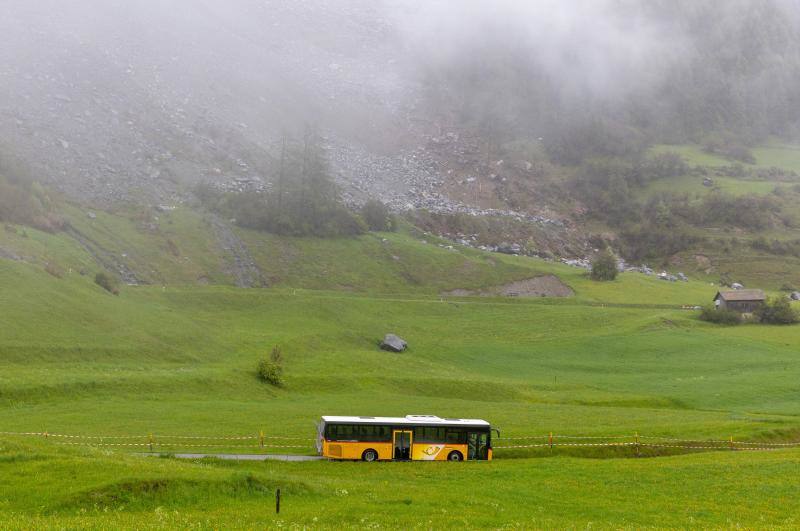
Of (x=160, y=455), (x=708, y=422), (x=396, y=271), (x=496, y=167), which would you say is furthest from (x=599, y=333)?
(x=496, y=167)

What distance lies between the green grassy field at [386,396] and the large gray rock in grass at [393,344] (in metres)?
2.24

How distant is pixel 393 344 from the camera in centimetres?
8438

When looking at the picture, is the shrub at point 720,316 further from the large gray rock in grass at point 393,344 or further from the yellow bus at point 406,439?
the yellow bus at point 406,439

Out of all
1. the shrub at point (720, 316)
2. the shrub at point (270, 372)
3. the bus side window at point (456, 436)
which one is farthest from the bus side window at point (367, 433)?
the shrub at point (720, 316)

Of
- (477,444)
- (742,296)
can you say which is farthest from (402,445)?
(742,296)

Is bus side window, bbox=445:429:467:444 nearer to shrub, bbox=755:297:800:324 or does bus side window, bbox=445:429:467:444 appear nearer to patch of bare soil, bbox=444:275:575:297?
patch of bare soil, bbox=444:275:575:297

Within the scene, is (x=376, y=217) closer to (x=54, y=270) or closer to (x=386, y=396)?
(x=54, y=270)

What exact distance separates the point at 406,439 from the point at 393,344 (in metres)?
41.6

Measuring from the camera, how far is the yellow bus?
1646 inches

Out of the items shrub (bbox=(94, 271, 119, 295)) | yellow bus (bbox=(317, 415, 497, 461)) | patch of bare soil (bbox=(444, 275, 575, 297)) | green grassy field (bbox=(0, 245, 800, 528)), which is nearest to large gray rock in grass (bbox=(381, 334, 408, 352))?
green grassy field (bbox=(0, 245, 800, 528))

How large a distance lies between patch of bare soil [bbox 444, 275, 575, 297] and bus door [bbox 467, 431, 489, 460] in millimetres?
71105

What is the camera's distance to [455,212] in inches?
6289

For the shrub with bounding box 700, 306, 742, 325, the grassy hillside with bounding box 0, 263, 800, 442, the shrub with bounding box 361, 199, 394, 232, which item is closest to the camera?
the grassy hillside with bounding box 0, 263, 800, 442

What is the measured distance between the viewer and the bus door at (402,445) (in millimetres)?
42656
